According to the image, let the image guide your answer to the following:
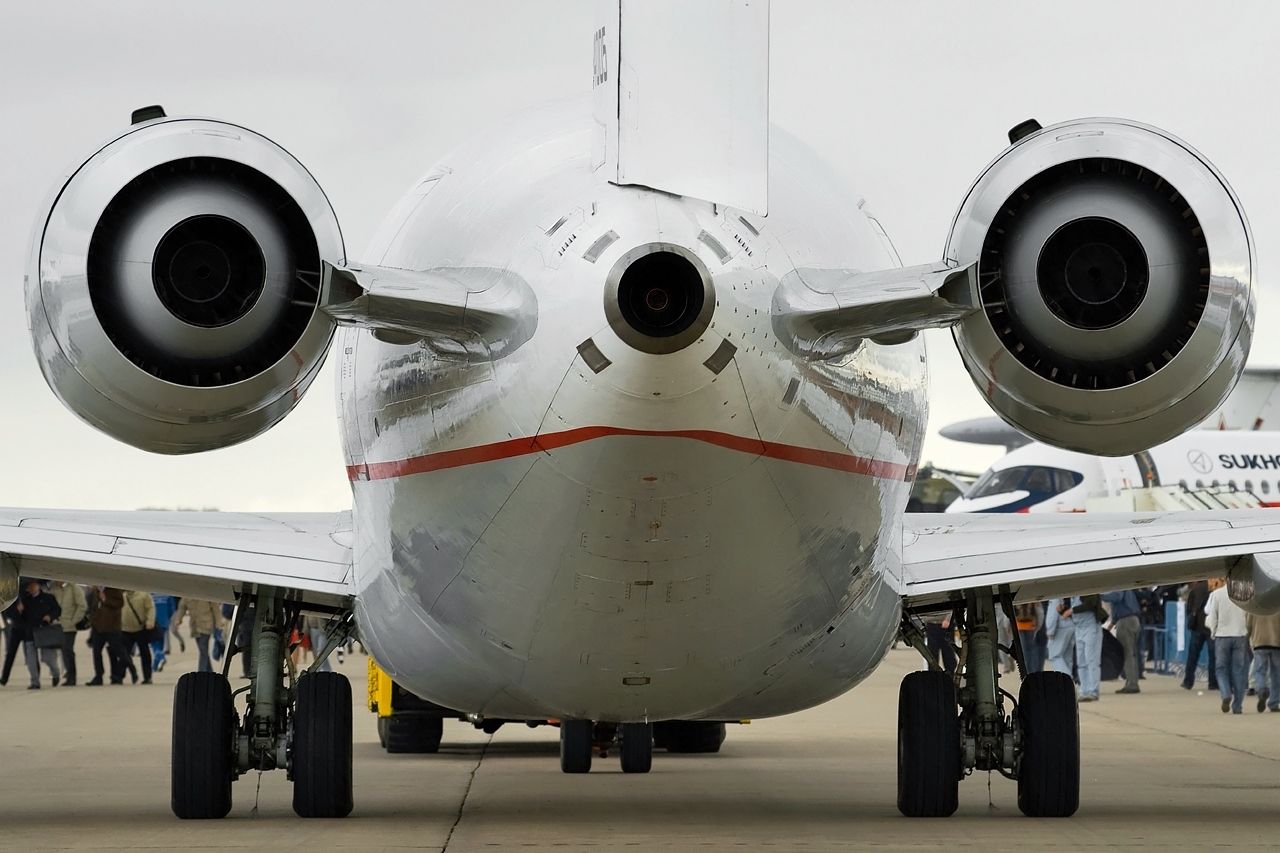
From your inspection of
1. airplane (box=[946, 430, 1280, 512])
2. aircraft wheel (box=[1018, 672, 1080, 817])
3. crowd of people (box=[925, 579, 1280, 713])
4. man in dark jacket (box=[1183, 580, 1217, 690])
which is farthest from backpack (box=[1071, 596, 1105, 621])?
aircraft wheel (box=[1018, 672, 1080, 817])

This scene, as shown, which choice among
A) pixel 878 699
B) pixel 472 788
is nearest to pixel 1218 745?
pixel 472 788

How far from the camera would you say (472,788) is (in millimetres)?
17594

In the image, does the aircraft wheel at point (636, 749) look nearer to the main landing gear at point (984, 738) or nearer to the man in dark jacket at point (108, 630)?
the main landing gear at point (984, 738)

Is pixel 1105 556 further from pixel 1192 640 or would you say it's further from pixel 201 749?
pixel 1192 640

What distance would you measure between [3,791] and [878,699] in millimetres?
21747

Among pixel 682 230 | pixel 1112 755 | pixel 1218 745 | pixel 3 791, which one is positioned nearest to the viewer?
pixel 682 230

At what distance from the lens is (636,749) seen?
19578 millimetres

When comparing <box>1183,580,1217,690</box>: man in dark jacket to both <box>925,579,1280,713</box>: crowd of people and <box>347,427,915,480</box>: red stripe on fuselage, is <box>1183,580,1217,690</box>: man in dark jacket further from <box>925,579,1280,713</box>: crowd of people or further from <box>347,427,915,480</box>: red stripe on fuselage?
<box>347,427,915,480</box>: red stripe on fuselage

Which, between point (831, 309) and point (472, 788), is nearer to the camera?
point (831, 309)

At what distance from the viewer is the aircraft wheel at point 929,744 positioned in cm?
1355

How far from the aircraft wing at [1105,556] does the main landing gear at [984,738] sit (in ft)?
2.17

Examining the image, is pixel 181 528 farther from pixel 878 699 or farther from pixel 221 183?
pixel 878 699

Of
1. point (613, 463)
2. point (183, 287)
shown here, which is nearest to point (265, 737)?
point (183, 287)

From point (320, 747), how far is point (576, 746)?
240 inches
